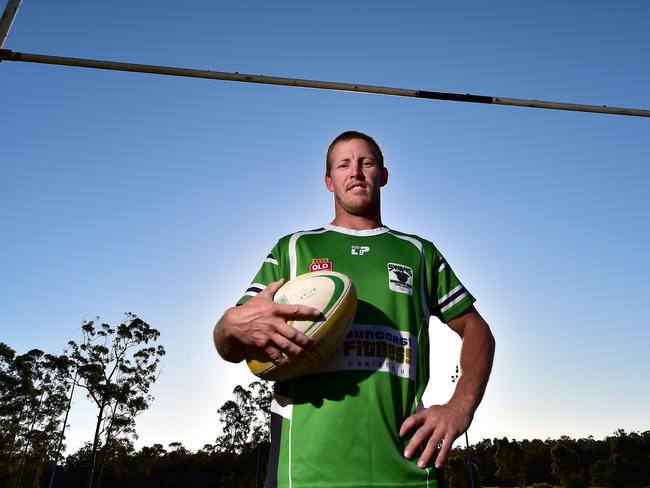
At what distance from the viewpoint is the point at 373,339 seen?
253 centimetres

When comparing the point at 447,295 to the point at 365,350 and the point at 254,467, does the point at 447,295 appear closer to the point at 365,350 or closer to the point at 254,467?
the point at 365,350

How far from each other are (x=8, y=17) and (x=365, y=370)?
3.89 m

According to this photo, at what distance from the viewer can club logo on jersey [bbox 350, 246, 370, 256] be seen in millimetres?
2869

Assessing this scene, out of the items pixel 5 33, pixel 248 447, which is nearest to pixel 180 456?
pixel 248 447

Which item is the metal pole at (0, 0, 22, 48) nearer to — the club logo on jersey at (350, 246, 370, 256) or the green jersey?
the green jersey

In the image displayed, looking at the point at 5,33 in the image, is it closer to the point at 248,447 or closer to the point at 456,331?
the point at 456,331

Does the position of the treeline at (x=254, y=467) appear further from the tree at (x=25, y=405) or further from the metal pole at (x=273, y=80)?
the metal pole at (x=273, y=80)

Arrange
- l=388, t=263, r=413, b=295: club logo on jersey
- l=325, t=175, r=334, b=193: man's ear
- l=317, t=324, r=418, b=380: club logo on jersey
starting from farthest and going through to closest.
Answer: l=325, t=175, r=334, b=193: man's ear < l=388, t=263, r=413, b=295: club logo on jersey < l=317, t=324, r=418, b=380: club logo on jersey

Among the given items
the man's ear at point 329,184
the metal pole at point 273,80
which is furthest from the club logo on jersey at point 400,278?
the metal pole at point 273,80

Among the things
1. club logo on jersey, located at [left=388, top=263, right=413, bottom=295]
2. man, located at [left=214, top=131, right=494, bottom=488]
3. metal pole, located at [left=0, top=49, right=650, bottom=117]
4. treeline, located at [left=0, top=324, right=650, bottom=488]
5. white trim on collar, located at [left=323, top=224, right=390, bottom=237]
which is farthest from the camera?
treeline, located at [left=0, top=324, right=650, bottom=488]

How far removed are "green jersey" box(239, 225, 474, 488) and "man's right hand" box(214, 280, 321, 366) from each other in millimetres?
350

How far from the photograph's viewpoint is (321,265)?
2.82m

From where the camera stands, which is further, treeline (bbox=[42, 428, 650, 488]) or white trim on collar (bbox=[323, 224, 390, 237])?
treeline (bbox=[42, 428, 650, 488])

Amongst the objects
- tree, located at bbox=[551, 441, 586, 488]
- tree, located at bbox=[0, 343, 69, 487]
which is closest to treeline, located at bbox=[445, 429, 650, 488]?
tree, located at bbox=[551, 441, 586, 488]
